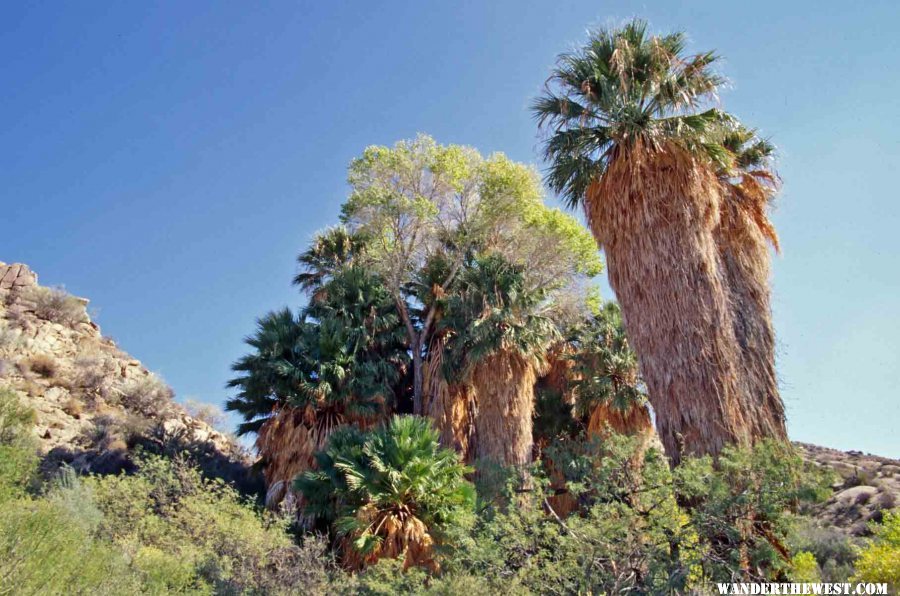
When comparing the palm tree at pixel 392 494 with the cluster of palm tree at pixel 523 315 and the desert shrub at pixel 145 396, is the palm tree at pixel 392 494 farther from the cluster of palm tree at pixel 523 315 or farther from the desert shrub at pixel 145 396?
the desert shrub at pixel 145 396

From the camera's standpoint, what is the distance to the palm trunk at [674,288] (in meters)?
9.52

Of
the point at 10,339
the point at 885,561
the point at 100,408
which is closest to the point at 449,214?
the point at 100,408

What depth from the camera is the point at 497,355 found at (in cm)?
1666

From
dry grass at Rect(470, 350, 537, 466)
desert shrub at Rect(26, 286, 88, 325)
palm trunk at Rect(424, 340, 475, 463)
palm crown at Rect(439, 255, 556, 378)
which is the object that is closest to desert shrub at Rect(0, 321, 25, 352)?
desert shrub at Rect(26, 286, 88, 325)

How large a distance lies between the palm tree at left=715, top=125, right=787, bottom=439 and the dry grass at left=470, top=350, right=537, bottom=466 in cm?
641

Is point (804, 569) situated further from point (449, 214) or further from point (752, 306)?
point (449, 214)

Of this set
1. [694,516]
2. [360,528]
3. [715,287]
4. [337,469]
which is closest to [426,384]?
[337,469]

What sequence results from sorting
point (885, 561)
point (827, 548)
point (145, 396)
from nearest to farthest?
point (885, 561) < point (827, 548) < point (145, 396)

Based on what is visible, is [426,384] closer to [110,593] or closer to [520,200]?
[520,200]

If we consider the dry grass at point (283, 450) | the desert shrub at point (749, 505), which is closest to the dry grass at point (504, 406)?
the dry grass at point (283, 450)

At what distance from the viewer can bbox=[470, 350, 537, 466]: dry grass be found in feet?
52.6

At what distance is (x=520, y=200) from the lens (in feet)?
70.5

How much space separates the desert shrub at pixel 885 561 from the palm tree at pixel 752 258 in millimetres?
2059

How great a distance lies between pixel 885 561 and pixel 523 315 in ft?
37.4
